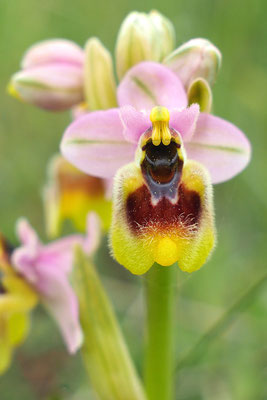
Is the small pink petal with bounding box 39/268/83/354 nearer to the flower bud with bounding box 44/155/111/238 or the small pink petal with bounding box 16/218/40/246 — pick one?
the small pink petal with bounding box 16/218/40/246

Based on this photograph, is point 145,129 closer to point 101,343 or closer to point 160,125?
point 160,125

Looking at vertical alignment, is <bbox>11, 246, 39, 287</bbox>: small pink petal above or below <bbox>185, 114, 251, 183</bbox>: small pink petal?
below

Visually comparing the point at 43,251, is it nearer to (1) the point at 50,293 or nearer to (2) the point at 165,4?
(1) the point at 50,293

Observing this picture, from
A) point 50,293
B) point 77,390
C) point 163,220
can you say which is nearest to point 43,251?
point 50,293

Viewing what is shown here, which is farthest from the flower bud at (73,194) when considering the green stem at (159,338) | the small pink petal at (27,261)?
the green stem at (159,338)

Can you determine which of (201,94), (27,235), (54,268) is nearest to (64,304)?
(54,268)

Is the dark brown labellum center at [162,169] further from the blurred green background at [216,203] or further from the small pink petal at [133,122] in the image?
the blurred green background at [216,203]

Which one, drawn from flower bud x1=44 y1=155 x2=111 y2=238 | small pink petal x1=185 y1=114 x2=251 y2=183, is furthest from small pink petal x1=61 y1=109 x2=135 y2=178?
flower bud x1=44 y1=155 x2=111 y2=238

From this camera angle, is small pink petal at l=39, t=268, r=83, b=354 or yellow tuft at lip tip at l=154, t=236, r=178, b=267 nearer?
yellow tuft at lip tip at l=154, t=236, r=178, b=267
